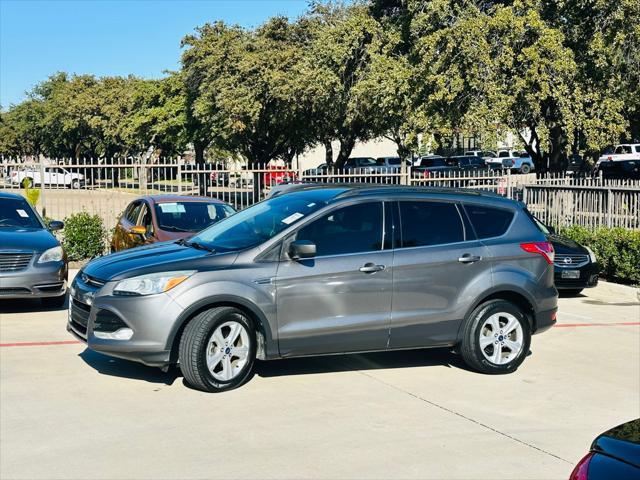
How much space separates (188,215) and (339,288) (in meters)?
5.70

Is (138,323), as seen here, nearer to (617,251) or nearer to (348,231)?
(348,231)

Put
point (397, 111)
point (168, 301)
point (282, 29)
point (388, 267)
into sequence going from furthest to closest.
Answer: point (282, 29) < point (397, 111) < point (388, 267) < point (168, 301)

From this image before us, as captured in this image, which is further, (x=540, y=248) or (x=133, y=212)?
(x=133, y=212)

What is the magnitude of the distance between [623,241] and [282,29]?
28547 mm

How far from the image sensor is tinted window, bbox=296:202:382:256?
7453 mm

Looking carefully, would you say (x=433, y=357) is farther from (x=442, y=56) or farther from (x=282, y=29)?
(x=282, y=29)

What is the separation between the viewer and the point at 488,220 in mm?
8250

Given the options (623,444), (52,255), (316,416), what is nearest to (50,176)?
(52,255)

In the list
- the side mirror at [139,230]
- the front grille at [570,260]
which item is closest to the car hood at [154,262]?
the side mirror at [139,230]

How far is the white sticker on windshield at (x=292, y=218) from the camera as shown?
7.48 metres

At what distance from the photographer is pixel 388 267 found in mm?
7574

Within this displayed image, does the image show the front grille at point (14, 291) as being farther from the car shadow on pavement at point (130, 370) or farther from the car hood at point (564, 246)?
the car hood at point (564, 246)

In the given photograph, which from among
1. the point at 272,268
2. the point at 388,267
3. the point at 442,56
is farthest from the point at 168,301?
the point at 442,56

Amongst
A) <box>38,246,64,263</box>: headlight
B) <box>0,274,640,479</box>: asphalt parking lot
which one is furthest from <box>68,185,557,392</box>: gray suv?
<box>38,246,64,263</box>: headlight
